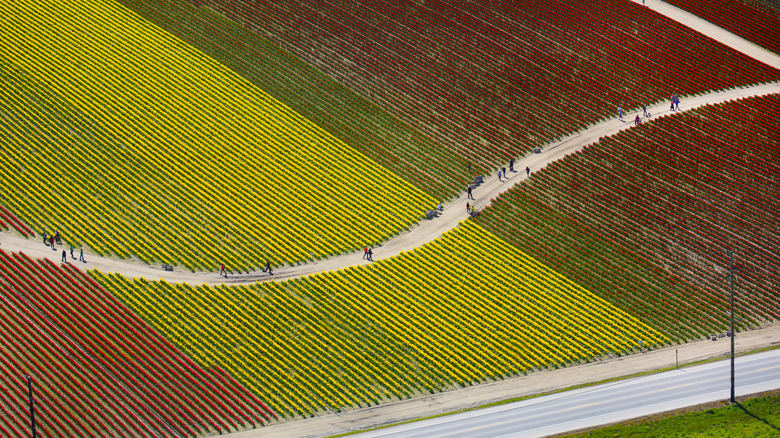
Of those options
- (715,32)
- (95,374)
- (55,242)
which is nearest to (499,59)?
(715,32)

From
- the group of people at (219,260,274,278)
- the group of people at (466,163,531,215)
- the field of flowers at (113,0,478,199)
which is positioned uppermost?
the field of flowers at (113,0,478,199)

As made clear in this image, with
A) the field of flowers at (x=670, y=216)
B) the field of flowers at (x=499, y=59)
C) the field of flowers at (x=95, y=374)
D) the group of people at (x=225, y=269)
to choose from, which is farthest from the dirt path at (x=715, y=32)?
the field of flowers at (x=95, y=374)

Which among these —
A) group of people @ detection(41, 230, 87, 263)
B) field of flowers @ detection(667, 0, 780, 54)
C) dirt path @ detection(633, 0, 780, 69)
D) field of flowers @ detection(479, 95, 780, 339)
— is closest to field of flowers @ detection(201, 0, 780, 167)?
dirt path @ detection(633, 0, 780, 69)

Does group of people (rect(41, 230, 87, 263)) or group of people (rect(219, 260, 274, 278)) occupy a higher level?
group of people (rect(41, 230, 87, 263))

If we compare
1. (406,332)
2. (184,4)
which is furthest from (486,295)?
(184,4)

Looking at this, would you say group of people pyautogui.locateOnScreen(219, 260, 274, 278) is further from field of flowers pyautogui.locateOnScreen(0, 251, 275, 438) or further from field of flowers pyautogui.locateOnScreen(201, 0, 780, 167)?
field of flowers pyautogui.locateOnScreen(201, 0, 780, 167)

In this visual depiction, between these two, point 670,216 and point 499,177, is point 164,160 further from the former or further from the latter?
point 670,216

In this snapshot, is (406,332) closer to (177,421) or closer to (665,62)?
(177,421)
